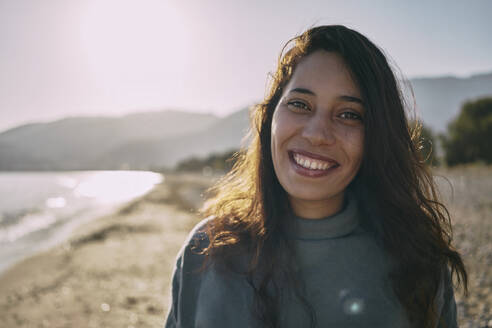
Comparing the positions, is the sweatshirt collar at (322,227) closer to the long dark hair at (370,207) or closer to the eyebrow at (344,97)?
the long dark hair at (370,207)

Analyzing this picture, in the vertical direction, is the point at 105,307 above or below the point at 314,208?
below

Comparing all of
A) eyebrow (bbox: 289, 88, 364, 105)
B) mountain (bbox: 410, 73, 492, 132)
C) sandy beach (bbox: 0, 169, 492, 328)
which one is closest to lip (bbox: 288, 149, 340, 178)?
eyebrow (bbox: 289, 88, 364, 105)

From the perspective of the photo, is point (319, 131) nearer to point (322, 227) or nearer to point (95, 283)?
point (322, 227)

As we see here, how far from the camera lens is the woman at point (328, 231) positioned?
146 cm

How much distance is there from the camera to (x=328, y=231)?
1580mm

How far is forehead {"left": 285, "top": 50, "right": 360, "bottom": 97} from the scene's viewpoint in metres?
1.54

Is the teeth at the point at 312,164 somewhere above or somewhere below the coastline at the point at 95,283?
above

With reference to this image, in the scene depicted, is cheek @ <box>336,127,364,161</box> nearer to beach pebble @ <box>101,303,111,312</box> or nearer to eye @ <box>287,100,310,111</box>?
eye @ <box>287,100,310,111</box>

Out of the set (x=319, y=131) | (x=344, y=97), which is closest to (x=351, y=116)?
(x=344, y=97)

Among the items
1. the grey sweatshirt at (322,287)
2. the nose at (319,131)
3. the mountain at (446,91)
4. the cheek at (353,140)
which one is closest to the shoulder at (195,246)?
the grey sweatshirt at (322,287)

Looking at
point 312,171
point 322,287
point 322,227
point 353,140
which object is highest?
point 353,140

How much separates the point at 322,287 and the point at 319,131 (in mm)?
751

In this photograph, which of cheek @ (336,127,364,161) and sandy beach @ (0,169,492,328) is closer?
cheek @ (336,127,364,161)

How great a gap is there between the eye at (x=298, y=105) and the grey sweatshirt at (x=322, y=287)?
0.57 metres
